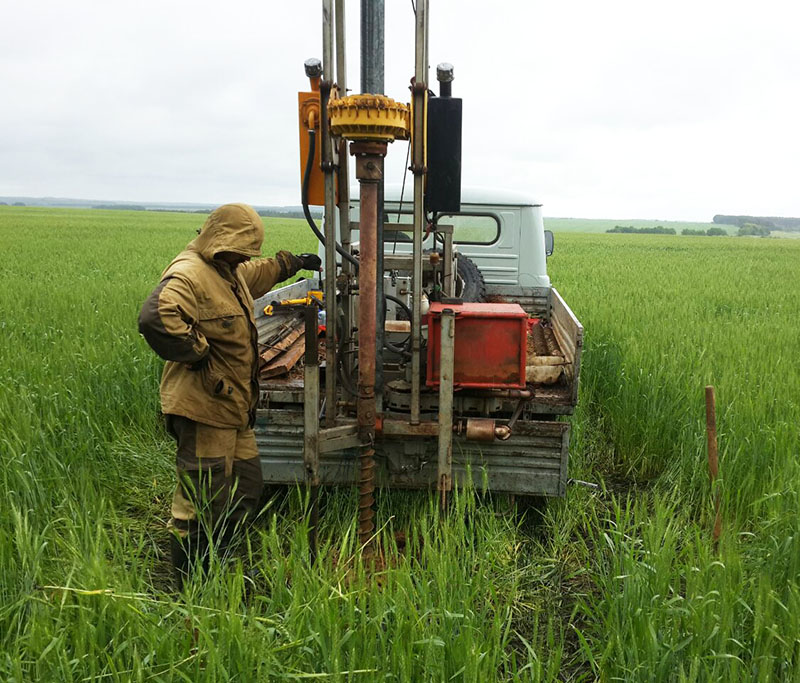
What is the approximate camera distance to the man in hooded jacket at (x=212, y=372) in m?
3.10

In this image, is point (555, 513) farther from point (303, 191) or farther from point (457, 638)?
point (303, 191)

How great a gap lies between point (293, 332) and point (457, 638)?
3.09 m

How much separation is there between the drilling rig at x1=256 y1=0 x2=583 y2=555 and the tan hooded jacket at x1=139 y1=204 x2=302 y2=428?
31cm

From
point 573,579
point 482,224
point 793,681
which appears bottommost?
point 573,579

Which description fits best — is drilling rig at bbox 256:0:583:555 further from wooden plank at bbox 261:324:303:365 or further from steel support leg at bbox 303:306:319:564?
wooden plank at bbox 261:324:303:365

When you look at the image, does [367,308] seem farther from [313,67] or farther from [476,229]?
[476,229]

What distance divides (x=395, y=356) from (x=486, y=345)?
85cm

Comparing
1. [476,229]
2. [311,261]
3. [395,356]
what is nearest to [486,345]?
[395,356]

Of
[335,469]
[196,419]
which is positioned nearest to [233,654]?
[196,419]

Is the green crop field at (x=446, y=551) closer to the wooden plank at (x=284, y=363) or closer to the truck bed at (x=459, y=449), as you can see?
the truck bed at (x=459, y=449)

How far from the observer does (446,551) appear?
2.63 meters

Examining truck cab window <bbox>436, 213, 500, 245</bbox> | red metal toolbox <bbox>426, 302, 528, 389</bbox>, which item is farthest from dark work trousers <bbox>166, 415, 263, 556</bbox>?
truck cab window <bbox>436, 213, 500, 245</bbox>

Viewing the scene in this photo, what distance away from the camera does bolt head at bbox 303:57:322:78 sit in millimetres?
3102

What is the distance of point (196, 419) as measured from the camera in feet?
10.3
